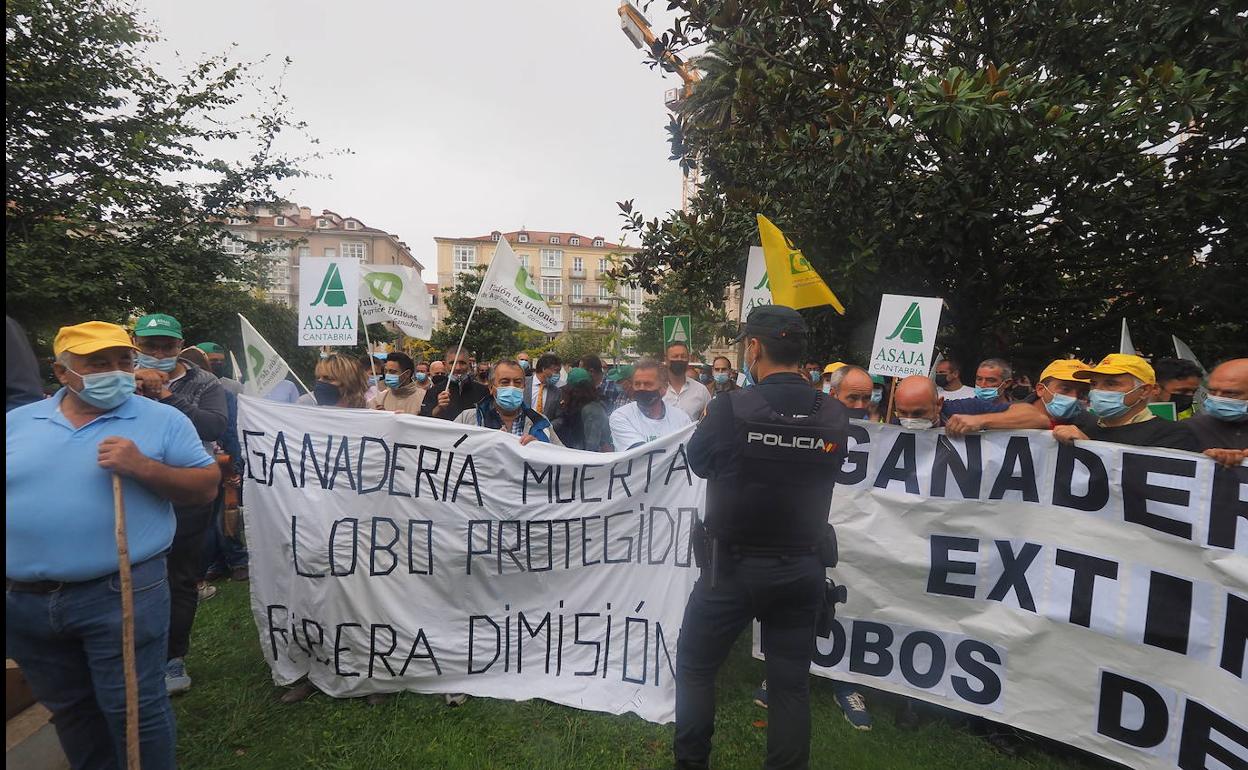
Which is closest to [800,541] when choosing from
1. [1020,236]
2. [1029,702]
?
[1029,702]

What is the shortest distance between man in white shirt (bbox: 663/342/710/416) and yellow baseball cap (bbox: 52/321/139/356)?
15.6 ft

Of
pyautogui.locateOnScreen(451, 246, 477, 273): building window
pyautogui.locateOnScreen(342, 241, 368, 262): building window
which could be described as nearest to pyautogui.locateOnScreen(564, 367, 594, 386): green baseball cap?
pyautogui.locateOnScreen(342, 241, 368, 262): building window

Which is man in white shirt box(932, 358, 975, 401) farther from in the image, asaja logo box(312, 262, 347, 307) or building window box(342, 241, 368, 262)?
building window box(342, 241, 368, 262)

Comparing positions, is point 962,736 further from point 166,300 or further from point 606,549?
point 166,300

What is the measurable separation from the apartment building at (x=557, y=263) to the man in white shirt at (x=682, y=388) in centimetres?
8051

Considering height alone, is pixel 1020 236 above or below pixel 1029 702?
above

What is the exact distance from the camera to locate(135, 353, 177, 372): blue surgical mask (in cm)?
377

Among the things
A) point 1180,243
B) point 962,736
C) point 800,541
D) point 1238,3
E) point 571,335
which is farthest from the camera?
point 571,335

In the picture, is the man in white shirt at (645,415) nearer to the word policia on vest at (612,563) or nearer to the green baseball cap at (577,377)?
the word policia on vest at (612,563)

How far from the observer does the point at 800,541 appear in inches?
103

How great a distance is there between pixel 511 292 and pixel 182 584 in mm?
3829

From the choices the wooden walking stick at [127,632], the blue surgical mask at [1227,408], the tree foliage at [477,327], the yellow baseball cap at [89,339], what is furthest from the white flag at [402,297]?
the tree foliage at [477,327]

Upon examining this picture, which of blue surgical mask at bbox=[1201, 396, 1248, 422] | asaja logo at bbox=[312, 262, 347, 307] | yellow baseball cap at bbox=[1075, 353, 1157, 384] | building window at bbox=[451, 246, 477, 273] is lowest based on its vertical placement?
blue surgical mask at bbox=[1201, 396, 1248, 422]

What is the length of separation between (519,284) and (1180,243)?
23.4 ft
